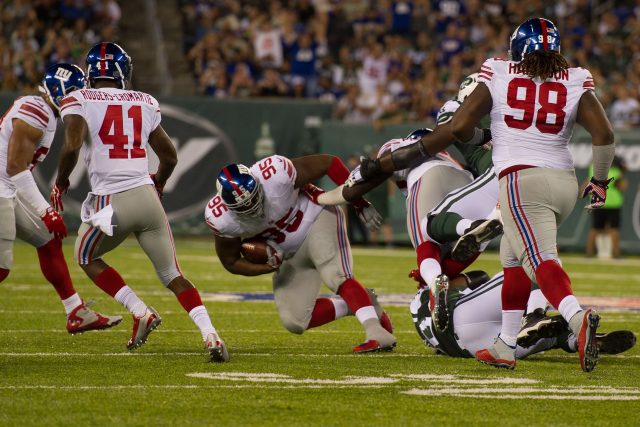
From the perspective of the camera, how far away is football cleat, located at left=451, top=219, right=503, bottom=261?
5.87 metres

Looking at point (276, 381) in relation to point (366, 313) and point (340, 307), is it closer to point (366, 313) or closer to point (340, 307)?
point (366, 313)

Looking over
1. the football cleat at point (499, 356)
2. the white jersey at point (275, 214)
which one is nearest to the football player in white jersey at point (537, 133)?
the football cleat at point (499, 356)

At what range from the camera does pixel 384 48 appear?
1867cm

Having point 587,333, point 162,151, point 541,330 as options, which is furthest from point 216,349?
point 587,333

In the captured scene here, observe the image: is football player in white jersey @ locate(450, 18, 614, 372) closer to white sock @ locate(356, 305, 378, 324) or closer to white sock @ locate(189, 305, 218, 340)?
white sock @ locate(356, 305, 378, 324)

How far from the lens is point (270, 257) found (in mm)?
6523

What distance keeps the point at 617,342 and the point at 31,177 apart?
3408 mm

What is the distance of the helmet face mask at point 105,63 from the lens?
618 centimetres

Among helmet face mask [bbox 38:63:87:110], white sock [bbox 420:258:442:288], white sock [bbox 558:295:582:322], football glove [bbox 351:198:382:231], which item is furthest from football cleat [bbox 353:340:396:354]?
helmet face mask [bbox 38:63:87:110]

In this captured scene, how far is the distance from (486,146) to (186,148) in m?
10.3

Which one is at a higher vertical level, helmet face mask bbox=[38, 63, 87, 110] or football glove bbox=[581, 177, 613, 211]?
helmet face mask bbox=[38, 63, 87, 110]

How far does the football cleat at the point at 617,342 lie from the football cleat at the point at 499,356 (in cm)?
49

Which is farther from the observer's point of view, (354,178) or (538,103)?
(354,178)

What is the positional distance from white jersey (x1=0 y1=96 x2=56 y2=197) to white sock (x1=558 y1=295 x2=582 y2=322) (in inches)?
130
